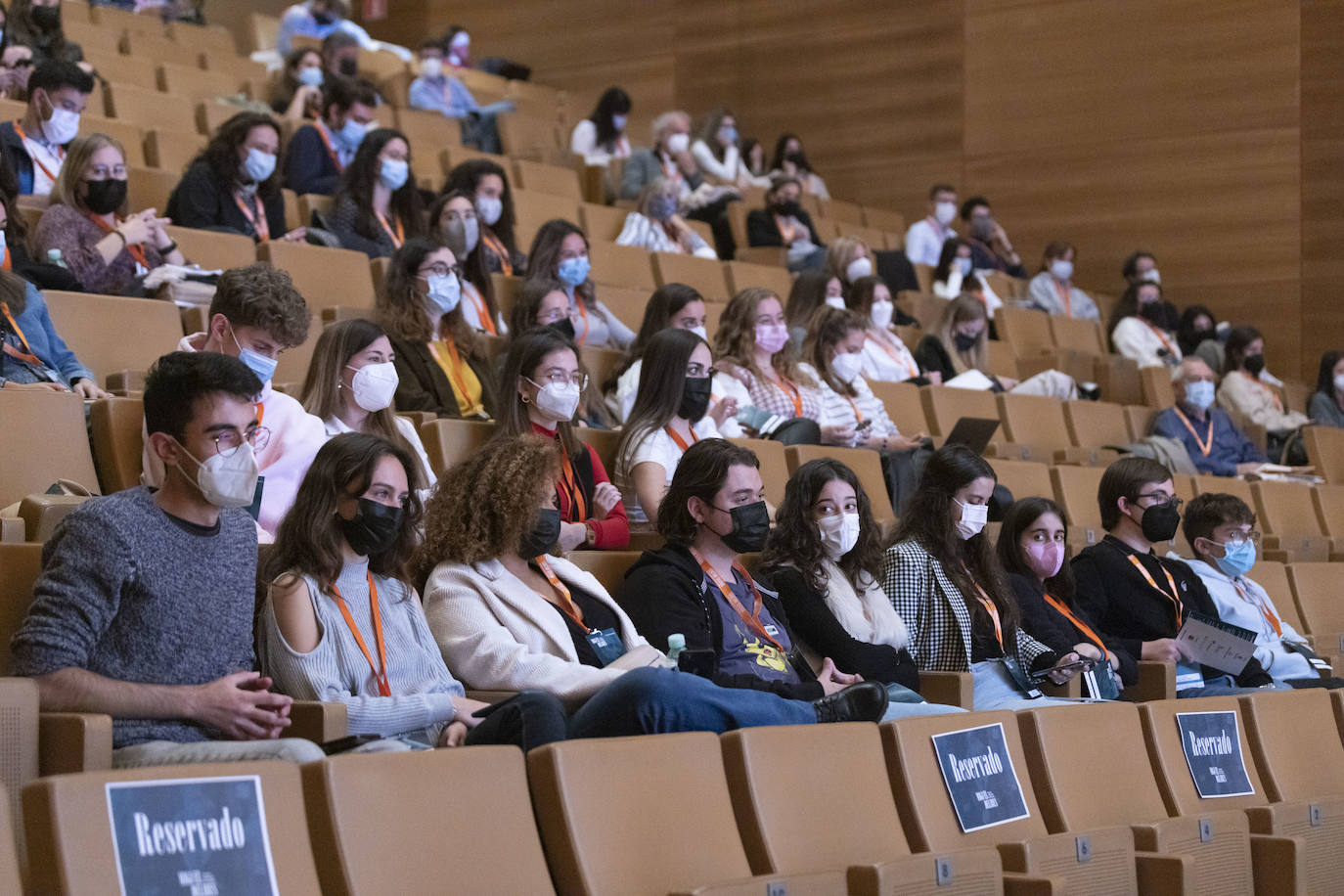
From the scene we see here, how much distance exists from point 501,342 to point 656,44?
570cm

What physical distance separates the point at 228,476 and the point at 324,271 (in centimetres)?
→ 212

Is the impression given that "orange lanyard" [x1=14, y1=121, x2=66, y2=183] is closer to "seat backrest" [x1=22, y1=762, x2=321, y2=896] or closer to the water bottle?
the water bottle

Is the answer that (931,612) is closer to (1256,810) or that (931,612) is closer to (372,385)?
(1256,810)

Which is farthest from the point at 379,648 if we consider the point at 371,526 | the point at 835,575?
the point at 835,575

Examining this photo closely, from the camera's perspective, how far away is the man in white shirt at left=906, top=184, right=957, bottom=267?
7.20m

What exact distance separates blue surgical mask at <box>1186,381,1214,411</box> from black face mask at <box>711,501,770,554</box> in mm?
3187

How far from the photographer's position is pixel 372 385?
2730 millimetres

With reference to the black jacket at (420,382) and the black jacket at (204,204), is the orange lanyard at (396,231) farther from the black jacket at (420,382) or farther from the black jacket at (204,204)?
the black jacket at (420,382)

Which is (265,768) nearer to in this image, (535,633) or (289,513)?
(289,513)

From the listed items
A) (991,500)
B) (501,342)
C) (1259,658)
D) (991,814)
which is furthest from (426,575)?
(1259,658)

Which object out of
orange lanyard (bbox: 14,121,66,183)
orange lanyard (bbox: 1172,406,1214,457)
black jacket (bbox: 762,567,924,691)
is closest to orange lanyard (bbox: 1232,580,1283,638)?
black jacket (bbox: 762,567,924,691)

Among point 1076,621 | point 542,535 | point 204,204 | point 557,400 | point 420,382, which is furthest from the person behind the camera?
point 204,204

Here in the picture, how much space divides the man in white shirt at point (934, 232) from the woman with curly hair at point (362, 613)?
5.13 metres

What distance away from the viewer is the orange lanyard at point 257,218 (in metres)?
4.07
